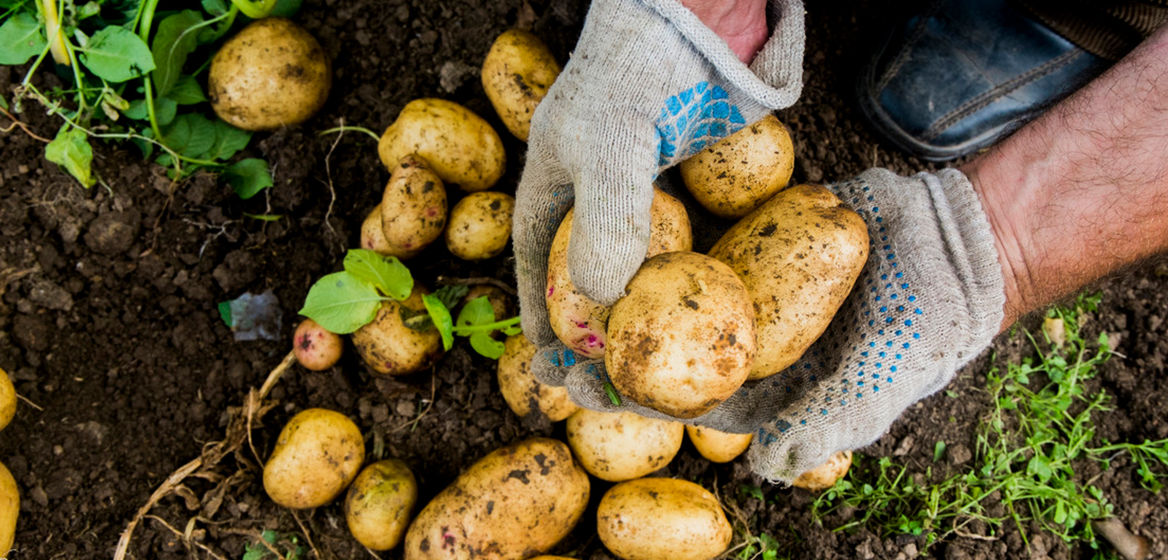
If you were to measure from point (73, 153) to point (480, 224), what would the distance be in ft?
4.50

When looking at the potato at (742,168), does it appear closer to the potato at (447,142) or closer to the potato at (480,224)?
the potato at (480,224)

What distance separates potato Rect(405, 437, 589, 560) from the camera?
94.2 inches

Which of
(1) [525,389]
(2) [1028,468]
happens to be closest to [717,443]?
(1) [525,389]

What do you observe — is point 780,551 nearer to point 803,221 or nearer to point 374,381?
point 803,221

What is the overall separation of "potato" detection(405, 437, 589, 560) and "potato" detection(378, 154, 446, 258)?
2.64ft

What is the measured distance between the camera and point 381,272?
2.50 m

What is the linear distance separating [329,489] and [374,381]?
429 millimetres

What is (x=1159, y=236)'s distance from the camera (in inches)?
83.8

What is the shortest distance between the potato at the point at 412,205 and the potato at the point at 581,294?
0.61 m

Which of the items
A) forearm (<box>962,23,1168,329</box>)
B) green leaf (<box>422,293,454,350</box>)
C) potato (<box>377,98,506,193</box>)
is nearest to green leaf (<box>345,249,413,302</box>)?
green leaf (<box>422,293,454,350</box>)

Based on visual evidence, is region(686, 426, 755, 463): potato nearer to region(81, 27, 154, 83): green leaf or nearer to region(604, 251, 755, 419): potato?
region(604, 251, 755, 419): potato

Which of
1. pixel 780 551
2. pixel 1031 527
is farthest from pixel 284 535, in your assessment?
pixel 1031 527

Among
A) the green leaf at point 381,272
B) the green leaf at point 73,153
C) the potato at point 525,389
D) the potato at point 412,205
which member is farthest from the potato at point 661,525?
the green leaf at point 73,153

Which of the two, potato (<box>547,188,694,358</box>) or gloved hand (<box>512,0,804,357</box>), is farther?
potato (<box>547,188,694,358</box>)
